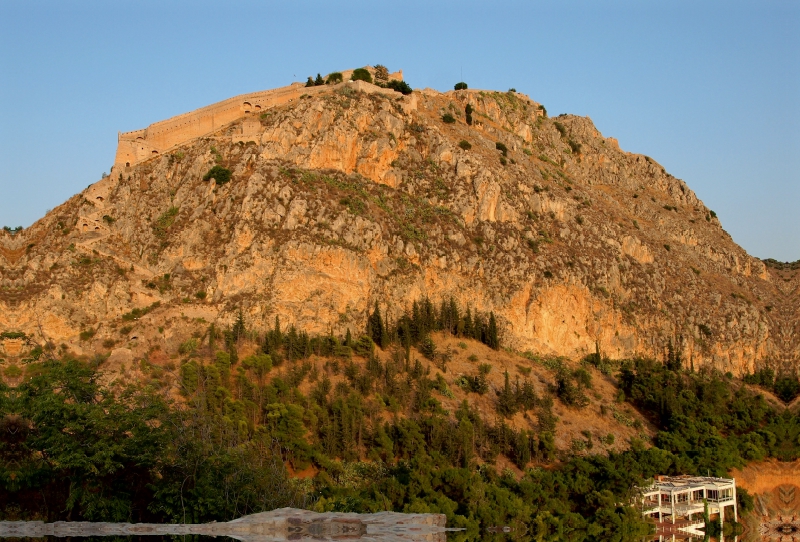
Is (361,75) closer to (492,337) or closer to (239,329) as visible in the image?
(492,337)

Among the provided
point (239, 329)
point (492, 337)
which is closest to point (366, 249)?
point (492, 337)

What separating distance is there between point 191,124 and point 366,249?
66.9 feet

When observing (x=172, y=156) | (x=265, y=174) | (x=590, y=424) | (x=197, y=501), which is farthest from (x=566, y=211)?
(x=197, y=501)

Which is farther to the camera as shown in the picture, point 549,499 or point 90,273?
point 90,273

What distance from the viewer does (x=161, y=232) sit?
58.0m

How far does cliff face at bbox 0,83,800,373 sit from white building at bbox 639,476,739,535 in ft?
63.7

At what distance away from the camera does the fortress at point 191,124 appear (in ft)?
211

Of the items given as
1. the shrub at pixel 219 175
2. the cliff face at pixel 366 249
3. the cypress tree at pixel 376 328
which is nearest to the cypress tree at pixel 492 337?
the cliff face at pixel 366 249

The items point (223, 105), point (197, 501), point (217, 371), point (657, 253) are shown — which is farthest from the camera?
point (657, 253)

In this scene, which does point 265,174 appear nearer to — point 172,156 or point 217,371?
point 172,156

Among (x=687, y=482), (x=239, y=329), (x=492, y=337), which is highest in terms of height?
(x=492, y=337)

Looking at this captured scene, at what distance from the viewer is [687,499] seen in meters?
44.3

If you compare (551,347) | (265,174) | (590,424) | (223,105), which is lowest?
(590,424)

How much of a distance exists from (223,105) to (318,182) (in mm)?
13065
